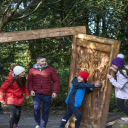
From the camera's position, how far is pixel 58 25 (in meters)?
9.84

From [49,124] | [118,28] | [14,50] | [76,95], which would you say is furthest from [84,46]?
[118,28]

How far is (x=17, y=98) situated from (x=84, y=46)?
6.17 ft

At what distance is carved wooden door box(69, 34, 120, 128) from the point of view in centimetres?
532

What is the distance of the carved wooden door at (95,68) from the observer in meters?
5.32

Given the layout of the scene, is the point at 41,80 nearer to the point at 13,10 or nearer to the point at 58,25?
the point at 13,10

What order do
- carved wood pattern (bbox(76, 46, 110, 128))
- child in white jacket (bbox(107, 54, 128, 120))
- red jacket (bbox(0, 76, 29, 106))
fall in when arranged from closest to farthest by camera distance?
child in white jacket (bbox(107, 54, 128, 120)) → red jacket (bbox(0, 76, 29, 106)) → carved wood pattern (bbox(76, 46, 110, 128))

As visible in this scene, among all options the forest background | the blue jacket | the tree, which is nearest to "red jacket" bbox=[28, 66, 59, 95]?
the blue jacket

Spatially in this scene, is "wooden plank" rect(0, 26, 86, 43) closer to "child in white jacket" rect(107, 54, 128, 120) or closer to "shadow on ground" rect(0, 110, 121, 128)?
"child in white jacket" rect(107, 54, 128, 120)

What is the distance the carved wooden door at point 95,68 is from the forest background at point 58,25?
3.49m

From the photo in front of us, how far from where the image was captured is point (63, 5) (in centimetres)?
1038

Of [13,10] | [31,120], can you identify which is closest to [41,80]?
[31,120]

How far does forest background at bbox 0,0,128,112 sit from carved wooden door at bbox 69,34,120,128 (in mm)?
3489

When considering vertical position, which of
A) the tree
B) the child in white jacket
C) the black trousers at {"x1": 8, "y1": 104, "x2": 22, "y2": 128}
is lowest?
the black trousers at {"x1": 8, "y1": 104, "x2": 22, "y2": 128}

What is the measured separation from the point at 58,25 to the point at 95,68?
467 centimetres
